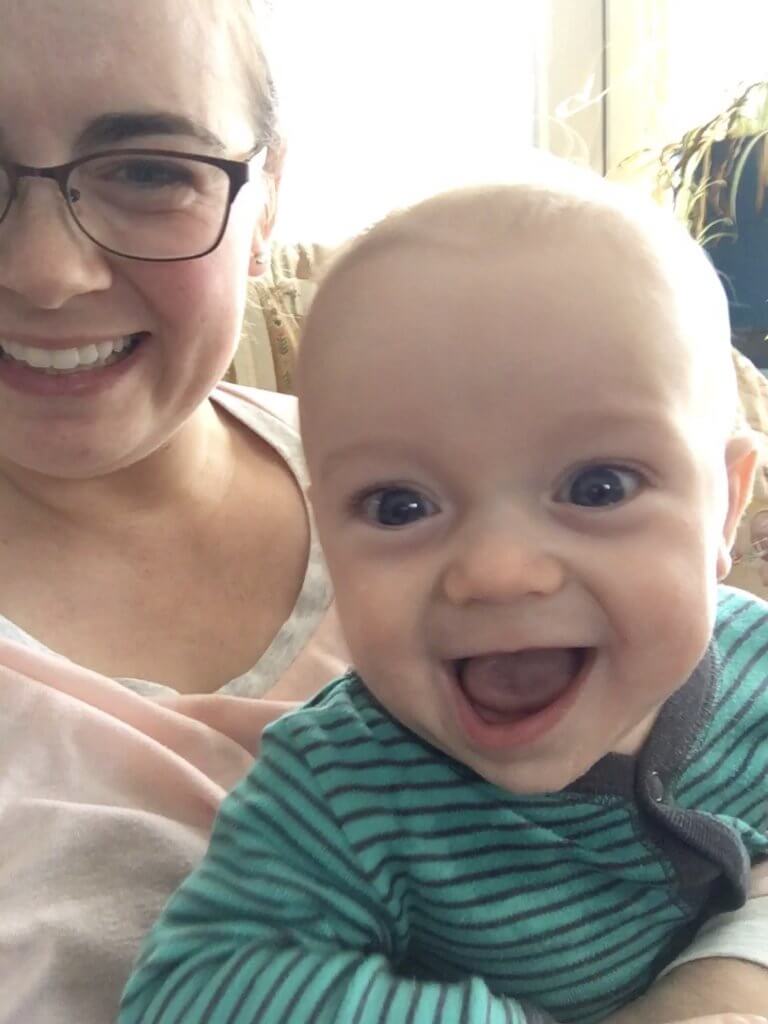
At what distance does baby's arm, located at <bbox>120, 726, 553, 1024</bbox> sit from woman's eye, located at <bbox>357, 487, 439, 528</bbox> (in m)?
0.19

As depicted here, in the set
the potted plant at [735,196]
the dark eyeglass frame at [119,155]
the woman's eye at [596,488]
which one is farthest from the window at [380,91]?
A: the woman's eye at [596,488]

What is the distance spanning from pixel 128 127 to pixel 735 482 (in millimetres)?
602

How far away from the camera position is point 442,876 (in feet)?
2.24

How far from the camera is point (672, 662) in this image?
625 mm

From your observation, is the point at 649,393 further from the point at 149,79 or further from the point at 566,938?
the point at 149,79

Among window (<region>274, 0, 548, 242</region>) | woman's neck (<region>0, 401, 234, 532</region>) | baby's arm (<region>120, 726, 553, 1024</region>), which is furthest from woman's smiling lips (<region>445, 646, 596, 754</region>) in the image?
window (<region>274, 0, 548, 242</region>)

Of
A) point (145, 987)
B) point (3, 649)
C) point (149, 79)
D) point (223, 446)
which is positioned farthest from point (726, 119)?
point (145, 987)

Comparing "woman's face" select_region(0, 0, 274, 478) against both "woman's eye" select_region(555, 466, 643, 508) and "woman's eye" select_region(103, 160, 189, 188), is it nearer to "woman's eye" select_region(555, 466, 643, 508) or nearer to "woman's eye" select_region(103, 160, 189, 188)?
"woman's eye" select_region(103, 160, 189, 188)

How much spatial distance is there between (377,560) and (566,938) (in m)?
0.28

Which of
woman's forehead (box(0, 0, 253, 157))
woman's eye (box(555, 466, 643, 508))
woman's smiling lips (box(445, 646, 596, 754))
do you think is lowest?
woman's smiling lips (box(445, 646, 596, 754))

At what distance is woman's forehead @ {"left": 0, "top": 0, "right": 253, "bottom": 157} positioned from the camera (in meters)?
0.87

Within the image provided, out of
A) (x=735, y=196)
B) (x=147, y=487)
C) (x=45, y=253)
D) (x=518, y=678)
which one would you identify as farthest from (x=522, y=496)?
(x=735, y=196)

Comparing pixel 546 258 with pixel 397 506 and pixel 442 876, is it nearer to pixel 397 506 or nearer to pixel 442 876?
pixel 397 506

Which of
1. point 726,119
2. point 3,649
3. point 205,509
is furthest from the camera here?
point 726,119
